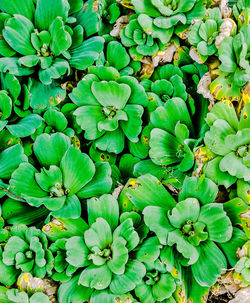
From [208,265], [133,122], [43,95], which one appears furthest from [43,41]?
[208,265]

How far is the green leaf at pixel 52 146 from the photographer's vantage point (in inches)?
42.4

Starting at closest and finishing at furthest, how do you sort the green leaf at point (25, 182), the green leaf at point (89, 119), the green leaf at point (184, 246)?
the green leaf at point (184, 246), the green leaf at point (25, 182), the green leaf at point (89, 119)

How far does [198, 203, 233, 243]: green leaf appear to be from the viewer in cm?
92

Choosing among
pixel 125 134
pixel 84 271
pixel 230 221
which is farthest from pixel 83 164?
pixel 230 221

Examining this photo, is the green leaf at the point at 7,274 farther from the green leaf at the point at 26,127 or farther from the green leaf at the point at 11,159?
the green leaf at the point at 26,127

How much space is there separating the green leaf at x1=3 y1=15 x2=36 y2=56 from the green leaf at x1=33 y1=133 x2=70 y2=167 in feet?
0.98

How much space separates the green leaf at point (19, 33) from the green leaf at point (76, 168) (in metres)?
0.38

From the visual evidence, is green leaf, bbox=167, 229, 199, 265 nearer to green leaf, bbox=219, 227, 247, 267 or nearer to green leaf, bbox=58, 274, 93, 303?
green leaf, bbox=219, 227, 247, 267

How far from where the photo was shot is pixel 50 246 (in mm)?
991

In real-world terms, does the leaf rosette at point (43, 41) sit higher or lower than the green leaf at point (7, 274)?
higher

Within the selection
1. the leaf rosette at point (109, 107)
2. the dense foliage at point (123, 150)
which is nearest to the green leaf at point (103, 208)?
the dense foliage at point (123, 150)

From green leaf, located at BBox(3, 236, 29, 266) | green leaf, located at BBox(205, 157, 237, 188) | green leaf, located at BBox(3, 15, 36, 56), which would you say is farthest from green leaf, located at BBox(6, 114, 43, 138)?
green leaf, located at BBox(205, 157, 237, 188)

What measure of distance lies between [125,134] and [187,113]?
219 millimetres

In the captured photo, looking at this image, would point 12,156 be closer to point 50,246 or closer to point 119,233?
point 50,246
